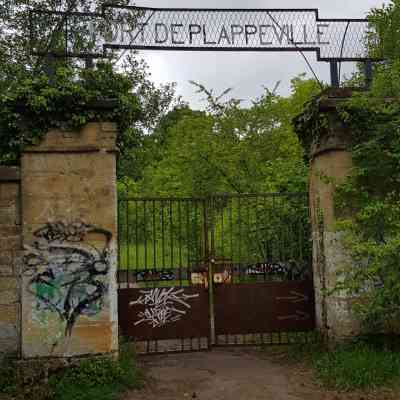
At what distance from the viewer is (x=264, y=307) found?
7.07 m

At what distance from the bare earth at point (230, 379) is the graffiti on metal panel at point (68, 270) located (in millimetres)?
1223

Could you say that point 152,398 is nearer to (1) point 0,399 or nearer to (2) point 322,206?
(1) point 0,399

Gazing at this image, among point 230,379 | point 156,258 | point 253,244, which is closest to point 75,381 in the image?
point 230,379

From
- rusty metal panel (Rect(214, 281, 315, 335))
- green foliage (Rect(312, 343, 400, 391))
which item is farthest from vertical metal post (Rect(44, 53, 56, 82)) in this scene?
green foliage (Rect(312, 343, 400, 391))

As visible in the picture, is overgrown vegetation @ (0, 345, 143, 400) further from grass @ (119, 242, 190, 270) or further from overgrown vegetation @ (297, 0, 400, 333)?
overgrown vegetation @ (297, 0, 400, 333)

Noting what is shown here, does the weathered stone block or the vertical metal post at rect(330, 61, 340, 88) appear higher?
the vertical metal post at rect(330, 61, 340, 88)

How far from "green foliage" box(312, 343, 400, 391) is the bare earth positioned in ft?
0.51

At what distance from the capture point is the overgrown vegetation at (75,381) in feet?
16.7

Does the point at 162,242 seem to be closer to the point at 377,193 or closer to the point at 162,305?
the point at 162,305

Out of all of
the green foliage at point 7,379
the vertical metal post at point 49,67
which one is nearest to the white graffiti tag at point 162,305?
the green foliage at point 7,379

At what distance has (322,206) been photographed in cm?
672

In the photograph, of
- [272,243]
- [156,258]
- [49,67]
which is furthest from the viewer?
[156,258]

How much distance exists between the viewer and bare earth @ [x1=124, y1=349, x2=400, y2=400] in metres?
5.29

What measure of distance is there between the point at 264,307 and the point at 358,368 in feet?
5.95
